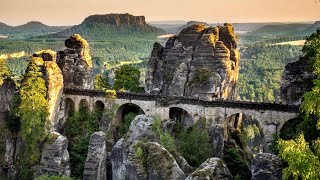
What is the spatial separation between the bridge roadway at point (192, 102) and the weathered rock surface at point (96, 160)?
9.59m

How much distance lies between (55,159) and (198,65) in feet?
63.5

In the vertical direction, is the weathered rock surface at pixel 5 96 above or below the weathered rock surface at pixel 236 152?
above

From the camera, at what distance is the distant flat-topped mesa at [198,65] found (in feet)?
165

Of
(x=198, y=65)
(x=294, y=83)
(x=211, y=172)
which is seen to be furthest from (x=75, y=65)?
(x=211, y=172)

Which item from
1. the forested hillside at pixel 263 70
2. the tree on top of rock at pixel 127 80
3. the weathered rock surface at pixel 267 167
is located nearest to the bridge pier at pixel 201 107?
the tree on top of rock at pixel 127 80

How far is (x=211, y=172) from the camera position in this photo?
24.8m

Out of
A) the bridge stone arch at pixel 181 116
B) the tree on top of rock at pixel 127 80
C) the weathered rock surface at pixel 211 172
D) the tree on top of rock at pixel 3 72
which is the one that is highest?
the tree on top of rock at pixel 3 72

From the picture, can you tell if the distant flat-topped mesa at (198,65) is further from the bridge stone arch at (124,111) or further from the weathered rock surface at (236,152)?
the weathered rock surface at (236,152)

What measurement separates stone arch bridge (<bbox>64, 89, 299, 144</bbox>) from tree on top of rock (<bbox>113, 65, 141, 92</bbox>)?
29.8ft

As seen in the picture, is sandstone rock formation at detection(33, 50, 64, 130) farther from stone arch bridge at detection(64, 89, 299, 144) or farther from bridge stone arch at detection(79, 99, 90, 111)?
stone arch bridge at detection(64, 89, 299, 144)

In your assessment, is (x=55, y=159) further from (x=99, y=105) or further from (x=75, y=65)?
(x=75, y=65)

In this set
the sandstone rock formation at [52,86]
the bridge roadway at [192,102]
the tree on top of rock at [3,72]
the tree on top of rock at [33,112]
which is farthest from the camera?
the tree on top of rock at [3,72]

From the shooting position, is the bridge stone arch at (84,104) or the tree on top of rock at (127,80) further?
the tree on top of rock at (127,80)

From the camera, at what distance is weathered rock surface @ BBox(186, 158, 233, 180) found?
24.2m
